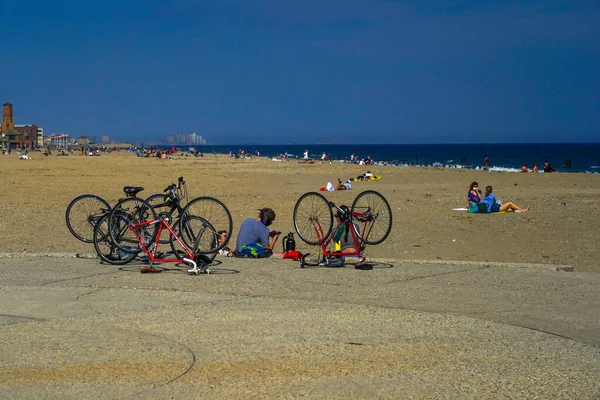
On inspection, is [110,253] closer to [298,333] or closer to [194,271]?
[194,271]

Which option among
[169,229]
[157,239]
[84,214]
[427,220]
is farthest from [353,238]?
[427,220]

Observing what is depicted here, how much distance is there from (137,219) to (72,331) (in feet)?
11.3

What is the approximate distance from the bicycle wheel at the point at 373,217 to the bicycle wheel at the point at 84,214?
3528 millimetres

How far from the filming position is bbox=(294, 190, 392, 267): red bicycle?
1015 centimetres

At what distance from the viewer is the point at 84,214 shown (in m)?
11.1

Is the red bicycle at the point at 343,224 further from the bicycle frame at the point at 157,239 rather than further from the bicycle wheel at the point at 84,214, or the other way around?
the bicycle wheel at the point at 84,214

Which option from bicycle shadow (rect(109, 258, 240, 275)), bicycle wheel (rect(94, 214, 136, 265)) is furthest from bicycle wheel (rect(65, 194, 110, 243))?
bicycle shadow (rect(109, 258, 240, 275))

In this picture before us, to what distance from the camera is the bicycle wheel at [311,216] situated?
1075 centimetres

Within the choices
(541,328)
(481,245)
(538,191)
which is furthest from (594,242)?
(538,191)

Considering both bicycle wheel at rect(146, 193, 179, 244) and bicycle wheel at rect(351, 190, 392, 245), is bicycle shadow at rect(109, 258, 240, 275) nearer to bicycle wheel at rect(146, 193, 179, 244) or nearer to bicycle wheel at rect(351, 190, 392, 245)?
bicycle wheel at rect(146, 193, 179, 244)

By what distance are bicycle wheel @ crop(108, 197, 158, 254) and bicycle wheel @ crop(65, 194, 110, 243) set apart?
675mm

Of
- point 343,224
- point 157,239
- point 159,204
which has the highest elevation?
point 159,204

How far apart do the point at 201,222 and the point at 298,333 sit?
3.42 m

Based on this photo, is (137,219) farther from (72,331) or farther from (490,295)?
(490,295)
